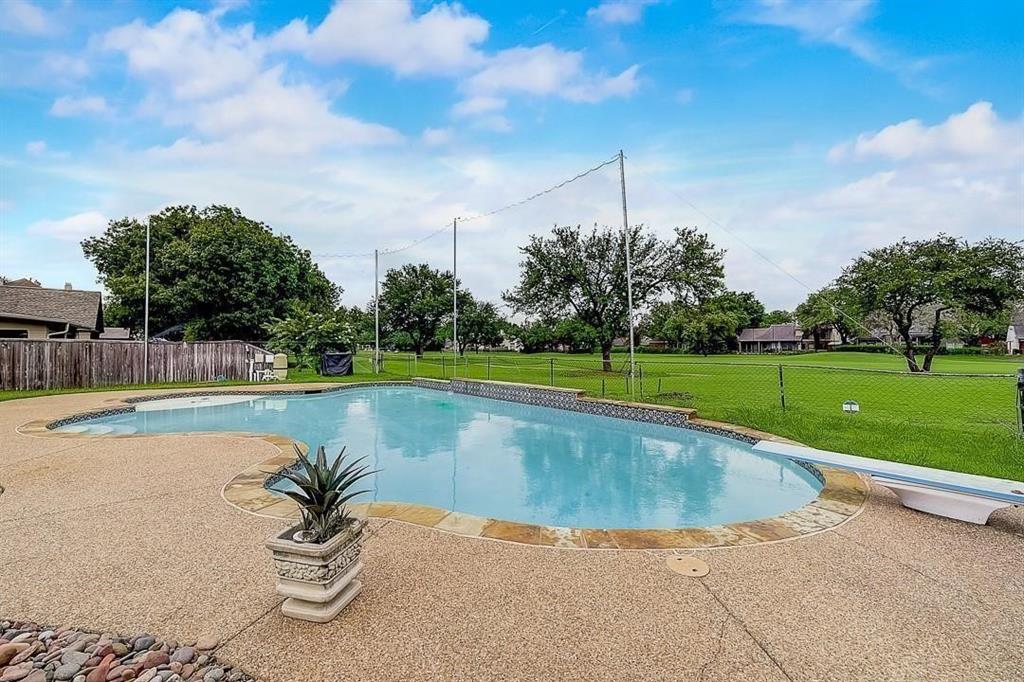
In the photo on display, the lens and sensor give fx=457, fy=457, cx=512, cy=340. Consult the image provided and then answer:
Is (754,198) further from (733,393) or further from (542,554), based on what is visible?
(542,554)

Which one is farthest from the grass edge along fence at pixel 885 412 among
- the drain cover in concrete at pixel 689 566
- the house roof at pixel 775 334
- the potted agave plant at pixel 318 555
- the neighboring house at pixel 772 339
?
the house roof at pixel 775 334

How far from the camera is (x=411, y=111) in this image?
447 inches

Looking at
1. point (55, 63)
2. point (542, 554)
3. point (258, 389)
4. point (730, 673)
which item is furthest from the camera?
point (258, 389)

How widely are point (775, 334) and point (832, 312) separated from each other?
Result: 56.2 ft

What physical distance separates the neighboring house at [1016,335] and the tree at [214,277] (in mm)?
48955

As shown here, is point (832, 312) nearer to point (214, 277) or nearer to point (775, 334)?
point (775, 334)

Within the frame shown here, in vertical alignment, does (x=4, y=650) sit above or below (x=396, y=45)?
below

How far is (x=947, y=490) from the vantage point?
11.3 feet

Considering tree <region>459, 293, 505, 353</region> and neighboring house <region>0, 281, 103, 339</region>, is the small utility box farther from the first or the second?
tree <region>459, 293, 505, 353</region>

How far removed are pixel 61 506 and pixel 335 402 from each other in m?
8.40

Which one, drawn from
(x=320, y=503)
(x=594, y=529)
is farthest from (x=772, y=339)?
(x=320, y=503)

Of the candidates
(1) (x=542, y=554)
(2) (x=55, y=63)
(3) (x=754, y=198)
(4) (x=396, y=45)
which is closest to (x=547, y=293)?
(3) (x=754, y=198)

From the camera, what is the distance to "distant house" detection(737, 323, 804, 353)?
45844 millimetres

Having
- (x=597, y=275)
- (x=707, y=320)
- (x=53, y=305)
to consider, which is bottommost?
(x=707, y=320)
